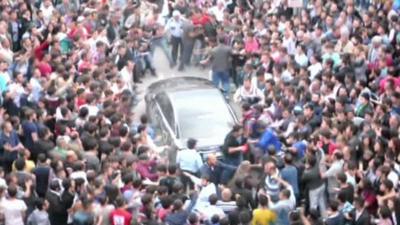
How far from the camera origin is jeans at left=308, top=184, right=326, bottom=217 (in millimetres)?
18203

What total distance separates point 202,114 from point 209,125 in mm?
326

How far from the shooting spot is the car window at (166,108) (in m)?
21.7

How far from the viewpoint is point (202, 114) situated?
851 inches

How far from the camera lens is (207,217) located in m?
16.2

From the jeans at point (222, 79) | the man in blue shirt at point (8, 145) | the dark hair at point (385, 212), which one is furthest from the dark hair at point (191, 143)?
the jeans at point (222, 79)

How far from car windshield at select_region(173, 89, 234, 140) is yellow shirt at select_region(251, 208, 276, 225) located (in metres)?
4.96

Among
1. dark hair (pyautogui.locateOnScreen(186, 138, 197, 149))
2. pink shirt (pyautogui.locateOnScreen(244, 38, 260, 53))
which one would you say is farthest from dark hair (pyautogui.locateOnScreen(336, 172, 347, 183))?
pink shirt (pyautogui.locateOnScreen(244, 38, 260, 53))

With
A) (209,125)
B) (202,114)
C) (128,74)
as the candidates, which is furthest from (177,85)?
(209,125)

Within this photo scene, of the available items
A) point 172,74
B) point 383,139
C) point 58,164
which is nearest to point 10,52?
point 172,74

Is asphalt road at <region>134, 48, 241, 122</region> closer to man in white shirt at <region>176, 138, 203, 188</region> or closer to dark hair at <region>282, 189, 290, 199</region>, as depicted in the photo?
man in white shirt at <region>176, 138, 203, 188</region>

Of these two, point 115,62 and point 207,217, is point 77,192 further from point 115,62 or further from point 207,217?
point 115,62

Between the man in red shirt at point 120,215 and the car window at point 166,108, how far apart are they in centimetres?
561

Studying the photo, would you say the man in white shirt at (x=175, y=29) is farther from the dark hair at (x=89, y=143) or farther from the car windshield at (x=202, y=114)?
the dark hair at (x=89, y=143)

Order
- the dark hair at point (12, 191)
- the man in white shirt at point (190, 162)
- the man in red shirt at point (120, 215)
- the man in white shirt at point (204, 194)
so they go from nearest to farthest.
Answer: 1. the man in red shirt at point (120, 215)
2. the dark hair at point (12, 191)
3. the man in white shirt at point (204, 194)
4. the man in white shirt at point (190, 162)
